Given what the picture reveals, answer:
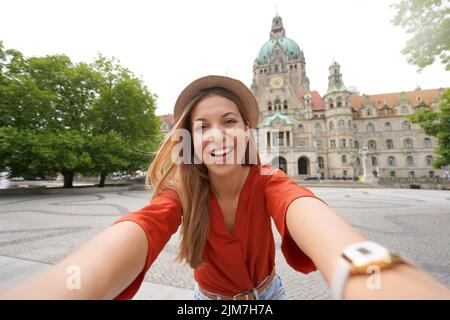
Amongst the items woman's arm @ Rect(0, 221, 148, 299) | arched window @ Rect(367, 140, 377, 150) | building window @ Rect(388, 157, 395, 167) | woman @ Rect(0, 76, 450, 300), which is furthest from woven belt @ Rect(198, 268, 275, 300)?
building window @ Rect(388, 157, 395, 167)

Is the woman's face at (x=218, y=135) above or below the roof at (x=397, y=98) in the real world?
below

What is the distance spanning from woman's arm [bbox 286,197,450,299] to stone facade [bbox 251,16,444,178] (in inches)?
1419

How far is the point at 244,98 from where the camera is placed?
1.66m

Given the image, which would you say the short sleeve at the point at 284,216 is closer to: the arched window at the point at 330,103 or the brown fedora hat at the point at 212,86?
the brown fedora hat at the point at 212,86

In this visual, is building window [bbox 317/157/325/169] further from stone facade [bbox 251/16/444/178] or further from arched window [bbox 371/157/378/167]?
arched window [bbox 371/157/378/167]

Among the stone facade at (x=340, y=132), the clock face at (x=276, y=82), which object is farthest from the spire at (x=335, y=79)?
the clock face at (x=276, y=82)

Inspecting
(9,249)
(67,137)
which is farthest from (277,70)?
(9,249)

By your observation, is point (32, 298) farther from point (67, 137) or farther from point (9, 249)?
point (67, 137)

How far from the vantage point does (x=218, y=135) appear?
1.35 meters

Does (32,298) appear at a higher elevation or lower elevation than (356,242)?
lower

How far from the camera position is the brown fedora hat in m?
1.57

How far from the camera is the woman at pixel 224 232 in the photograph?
2.17 feet

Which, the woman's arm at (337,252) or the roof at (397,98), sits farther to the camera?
the roof at (397,98)
